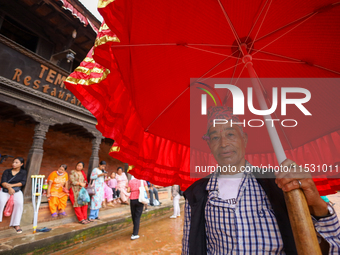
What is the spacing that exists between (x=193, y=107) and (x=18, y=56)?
586 centimetres

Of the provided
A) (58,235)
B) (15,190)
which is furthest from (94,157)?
(58,235)

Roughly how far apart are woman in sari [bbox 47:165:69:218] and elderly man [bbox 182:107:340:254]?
5.40 metres

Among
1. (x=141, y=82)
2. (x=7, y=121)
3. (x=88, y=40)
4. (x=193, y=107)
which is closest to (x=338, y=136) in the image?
(x=193, y=107)

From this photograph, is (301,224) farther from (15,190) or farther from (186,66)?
(15,190)

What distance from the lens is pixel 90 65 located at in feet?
3.94

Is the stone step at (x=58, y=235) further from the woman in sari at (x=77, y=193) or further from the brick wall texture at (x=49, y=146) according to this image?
the brick wall texture at (x=49, y=146)

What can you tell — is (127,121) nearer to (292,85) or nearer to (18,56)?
(292,85)

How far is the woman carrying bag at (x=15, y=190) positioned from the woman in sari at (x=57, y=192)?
0.74 meters

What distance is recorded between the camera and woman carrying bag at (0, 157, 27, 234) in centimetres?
426

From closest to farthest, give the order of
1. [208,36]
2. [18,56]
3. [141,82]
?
[208,36] → [141,82] → [18,56]

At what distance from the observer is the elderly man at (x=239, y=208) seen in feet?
2.78

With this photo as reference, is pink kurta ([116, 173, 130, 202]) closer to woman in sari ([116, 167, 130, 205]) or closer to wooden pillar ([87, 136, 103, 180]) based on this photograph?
woman in sari ([116, 167, 130, 205])

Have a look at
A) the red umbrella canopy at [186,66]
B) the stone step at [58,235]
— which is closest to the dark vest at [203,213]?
the red umbrella canopy at [186,66]

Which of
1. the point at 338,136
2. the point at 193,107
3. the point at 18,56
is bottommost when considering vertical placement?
the point at 338,136
